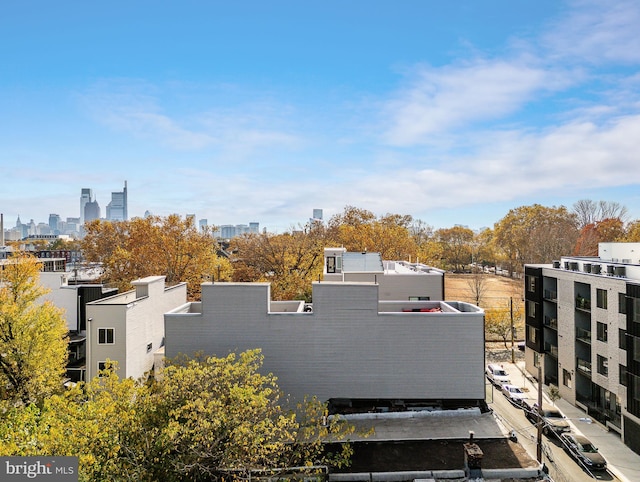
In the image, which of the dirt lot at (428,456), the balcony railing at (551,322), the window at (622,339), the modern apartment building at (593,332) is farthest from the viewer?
the balcony railing at (551,322)

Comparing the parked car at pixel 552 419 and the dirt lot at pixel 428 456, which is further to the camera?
the parked car at pixel 552 419

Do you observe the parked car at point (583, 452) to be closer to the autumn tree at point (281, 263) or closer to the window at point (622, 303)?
the window at point (622, 303)

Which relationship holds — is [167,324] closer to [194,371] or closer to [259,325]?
[259,325]

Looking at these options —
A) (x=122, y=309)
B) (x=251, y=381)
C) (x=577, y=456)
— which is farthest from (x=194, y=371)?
(x=577, y=456)

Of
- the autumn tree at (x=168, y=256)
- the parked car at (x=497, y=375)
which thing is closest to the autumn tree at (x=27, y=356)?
the autumn tree at (x=168, y=256)

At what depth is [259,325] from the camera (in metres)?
20.7

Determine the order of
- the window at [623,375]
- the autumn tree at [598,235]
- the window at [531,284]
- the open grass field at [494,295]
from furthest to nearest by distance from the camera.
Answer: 1. the autumn tree at [598,235]
2. the open grass field at [494,295]
3. the window at [531,284]
4. the window at [623,375]

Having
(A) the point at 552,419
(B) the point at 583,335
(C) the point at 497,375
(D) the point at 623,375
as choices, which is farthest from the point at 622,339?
(C) the point at 497,375

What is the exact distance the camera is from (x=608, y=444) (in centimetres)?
2544

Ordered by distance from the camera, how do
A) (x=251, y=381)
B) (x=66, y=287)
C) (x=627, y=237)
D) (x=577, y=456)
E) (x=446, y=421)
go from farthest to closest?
(x=627, y=237)
(x=66, y=287)
(x=577, y=456)
(x=446, y=421)
(x=251, y=381)

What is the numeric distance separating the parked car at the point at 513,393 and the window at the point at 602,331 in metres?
6.93

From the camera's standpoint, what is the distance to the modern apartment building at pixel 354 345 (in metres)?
20.5

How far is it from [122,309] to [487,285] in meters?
69.7

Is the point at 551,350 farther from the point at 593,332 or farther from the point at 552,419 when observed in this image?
the point at 552,419
